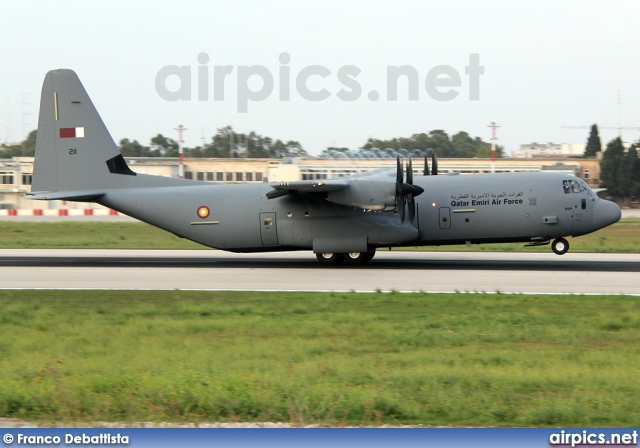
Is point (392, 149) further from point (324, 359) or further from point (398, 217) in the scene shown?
point (324, 359)

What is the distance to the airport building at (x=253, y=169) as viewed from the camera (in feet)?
208

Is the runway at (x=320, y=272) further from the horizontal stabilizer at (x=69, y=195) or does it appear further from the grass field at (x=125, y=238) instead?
the grass field at (x=125, y=238)

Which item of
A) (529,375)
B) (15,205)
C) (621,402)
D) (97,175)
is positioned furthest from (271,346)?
(15,205)

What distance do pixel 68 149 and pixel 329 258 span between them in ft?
33.5

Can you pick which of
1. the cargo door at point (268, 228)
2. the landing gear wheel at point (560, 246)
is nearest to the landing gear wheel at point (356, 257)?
the cargo door at point (268, 228)

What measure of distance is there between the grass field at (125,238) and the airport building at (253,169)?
14.2 meters

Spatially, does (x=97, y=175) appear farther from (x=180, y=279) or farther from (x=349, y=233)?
(x=349, y=233)

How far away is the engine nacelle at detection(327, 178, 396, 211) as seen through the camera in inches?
975

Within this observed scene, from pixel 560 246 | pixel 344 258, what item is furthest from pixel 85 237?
pixel 560 246

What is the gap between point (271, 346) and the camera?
13070mm

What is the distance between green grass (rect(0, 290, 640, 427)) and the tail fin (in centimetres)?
891

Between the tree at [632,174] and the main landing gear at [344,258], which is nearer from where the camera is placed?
the main landing gear at [344,258]

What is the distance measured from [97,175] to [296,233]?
7636 mm

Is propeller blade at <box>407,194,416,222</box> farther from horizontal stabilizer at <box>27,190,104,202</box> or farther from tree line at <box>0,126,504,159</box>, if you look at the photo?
tree line at <box>0,126,504,159</box>
